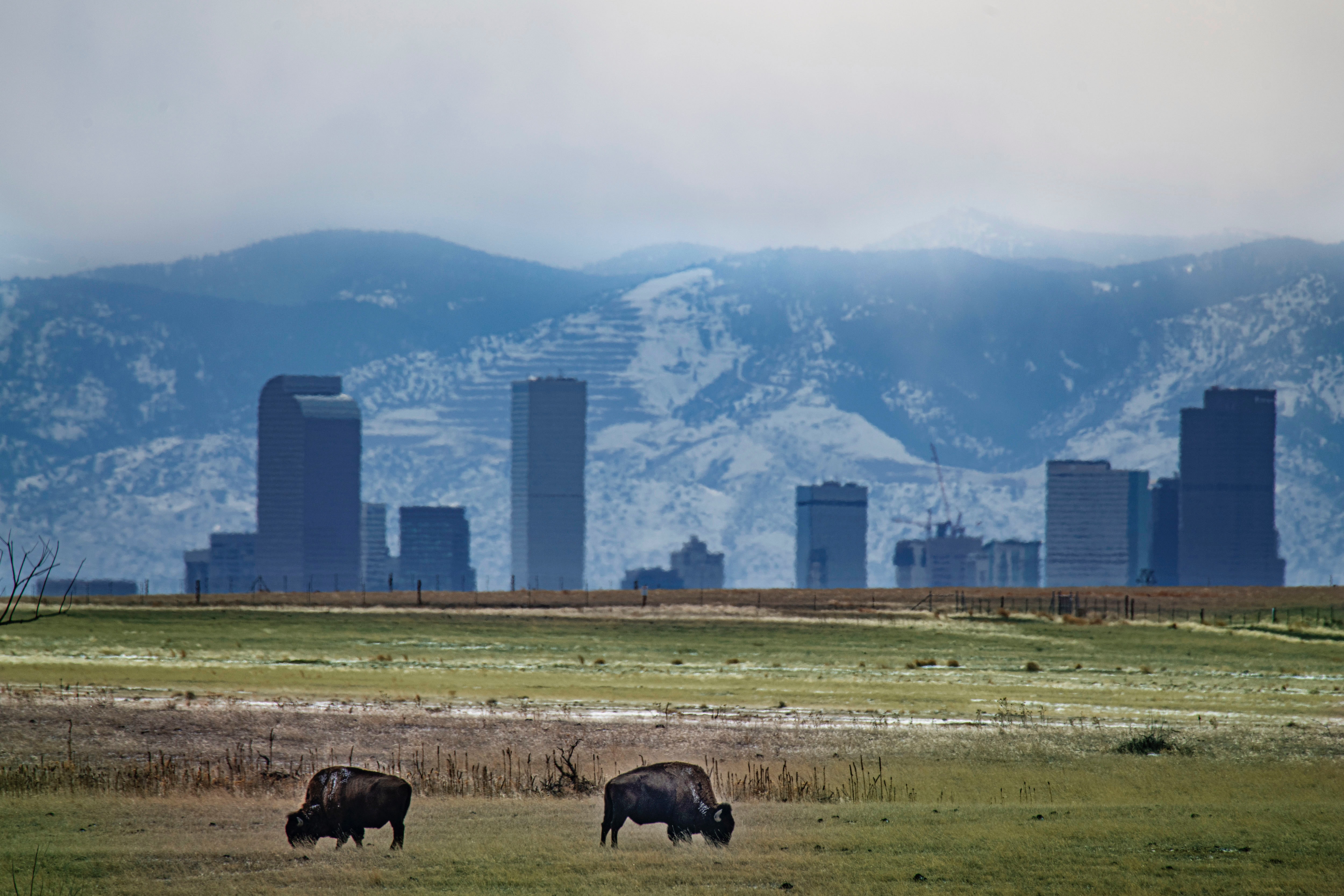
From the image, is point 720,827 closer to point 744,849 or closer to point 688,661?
point 744,849

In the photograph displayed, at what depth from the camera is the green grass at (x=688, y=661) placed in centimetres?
4803

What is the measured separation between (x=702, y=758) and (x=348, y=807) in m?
12.8

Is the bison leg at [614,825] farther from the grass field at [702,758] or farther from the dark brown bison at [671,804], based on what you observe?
the grass field at [702,758]

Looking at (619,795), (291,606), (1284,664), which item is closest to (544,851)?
(619,795)

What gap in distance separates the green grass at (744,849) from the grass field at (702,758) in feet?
0.26

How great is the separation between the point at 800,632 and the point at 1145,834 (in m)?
65.4

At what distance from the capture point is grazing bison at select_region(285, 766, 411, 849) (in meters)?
21.8

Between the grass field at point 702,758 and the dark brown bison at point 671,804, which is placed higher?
the dark brown bison at point 671,804

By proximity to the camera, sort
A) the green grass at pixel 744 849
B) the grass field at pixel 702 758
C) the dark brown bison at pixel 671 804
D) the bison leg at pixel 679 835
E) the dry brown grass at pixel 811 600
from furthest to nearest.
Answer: the dry brown grass at pixel 811 600 < the bison leg at pixel 679 835 < the dark brown bison at pixel 671 804 < the grass field at pixel 702 758 < the green grass at pixel 744 849

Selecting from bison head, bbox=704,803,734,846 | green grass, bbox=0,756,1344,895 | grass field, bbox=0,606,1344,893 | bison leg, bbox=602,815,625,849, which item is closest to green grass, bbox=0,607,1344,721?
grass field, bbox=0,606,1344,893

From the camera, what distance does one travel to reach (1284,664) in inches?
2685

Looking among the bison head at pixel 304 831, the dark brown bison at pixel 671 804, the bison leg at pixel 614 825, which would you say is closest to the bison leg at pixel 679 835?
the dark brown bison at pixel 671 804

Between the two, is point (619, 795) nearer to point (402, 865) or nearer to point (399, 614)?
point (402, 865)

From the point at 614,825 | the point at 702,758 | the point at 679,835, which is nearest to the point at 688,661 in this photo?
the point at 702,758
